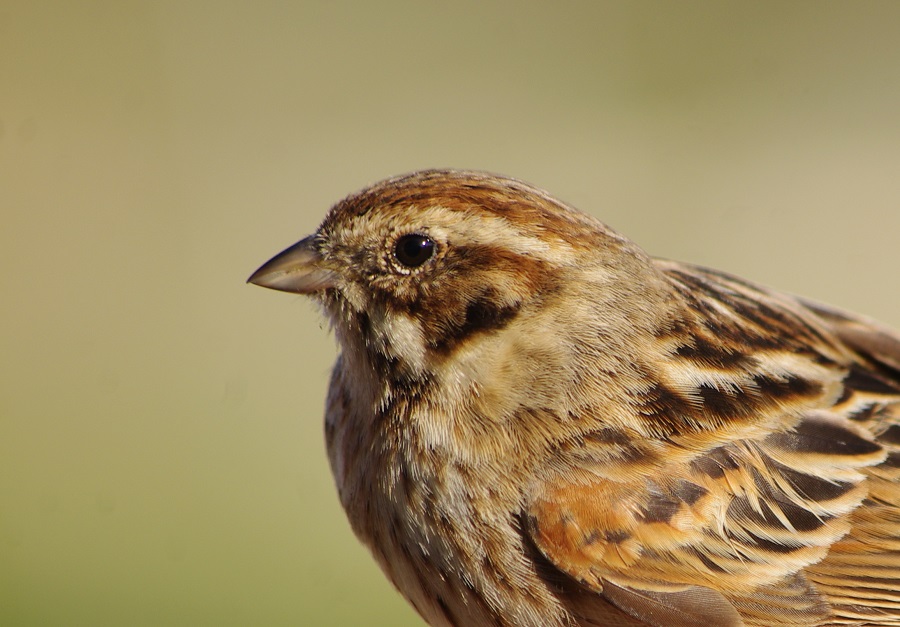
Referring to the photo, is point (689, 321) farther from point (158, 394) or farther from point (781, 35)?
point (781, 35)

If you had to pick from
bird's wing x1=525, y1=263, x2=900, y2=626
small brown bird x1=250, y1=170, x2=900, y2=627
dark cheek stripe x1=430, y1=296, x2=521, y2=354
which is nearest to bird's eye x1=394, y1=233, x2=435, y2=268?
small brown bird x1=250, y1=170, x2=900, y2=627

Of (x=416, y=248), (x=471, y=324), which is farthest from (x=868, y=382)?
(x=416, y=248)

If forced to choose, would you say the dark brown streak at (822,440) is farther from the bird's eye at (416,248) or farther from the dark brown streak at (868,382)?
the bird's eye at (416,248)

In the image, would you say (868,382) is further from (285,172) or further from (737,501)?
(285,172)

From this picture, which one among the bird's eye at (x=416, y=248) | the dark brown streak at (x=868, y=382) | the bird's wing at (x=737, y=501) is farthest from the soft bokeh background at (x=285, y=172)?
the bird's eye at (x=416, y=248)

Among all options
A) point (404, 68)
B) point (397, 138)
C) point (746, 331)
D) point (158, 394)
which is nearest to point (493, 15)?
point (404, 68)

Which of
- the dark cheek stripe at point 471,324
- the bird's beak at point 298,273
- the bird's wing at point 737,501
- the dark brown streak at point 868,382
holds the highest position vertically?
the bird's beak at point 298,273

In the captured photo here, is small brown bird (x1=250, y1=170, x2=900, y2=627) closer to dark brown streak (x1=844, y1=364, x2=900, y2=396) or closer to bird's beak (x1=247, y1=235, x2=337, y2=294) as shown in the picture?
bird's beak (x1=247, y1=235, x2=337, y2=294)
